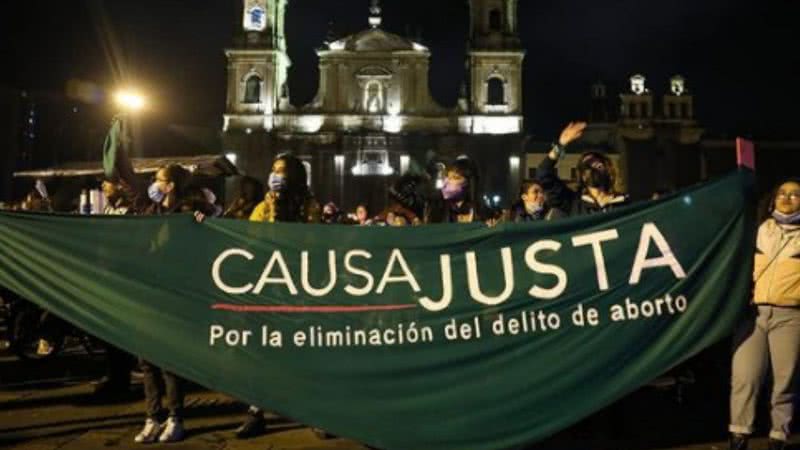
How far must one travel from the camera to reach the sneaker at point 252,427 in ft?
18.7

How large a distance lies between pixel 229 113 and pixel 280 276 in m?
50.6

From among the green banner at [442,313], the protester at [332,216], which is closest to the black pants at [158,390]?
the green banner at [442,313]

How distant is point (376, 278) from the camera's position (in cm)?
455

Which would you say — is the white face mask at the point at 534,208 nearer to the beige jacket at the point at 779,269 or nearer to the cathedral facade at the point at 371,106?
the beige jacket at the point at 779,269

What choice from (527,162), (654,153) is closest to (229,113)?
(527,162)

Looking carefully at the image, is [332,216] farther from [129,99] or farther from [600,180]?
[600,180]

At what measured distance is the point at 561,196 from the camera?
6.08 meters

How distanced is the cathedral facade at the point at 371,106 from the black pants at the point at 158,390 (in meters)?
45.7

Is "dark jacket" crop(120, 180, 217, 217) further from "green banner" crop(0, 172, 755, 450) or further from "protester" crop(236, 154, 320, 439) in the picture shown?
"green banner" crop(0, 172, 755, 450)

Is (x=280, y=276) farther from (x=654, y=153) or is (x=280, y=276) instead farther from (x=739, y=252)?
(x=654, y=153)

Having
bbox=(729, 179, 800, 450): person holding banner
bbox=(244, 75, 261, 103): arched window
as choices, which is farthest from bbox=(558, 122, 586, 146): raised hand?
bbox=(244, 75, 261, 103): arched window

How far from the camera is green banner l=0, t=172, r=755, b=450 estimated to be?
4.35 meters

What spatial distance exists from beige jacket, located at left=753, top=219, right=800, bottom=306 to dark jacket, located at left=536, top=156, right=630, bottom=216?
50.4 inches

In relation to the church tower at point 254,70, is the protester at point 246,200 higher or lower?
lower
